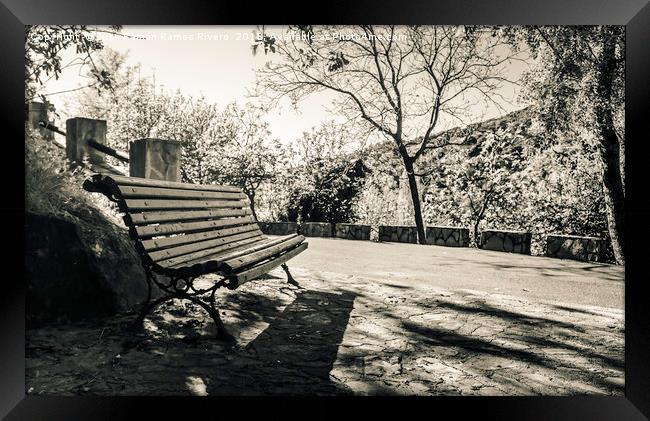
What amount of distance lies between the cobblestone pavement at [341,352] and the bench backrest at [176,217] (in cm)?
59

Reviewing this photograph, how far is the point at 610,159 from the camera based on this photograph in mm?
6160

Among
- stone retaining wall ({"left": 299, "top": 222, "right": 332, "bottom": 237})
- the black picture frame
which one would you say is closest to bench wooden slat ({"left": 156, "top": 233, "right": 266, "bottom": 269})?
the black picture frame

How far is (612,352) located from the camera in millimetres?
3082

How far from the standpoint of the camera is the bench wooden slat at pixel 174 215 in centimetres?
289

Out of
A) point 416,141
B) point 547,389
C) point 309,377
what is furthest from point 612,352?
point 416,141

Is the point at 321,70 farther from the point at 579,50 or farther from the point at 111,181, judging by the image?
the point at 111,181

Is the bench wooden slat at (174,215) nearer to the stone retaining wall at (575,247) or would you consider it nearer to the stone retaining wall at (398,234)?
the stone retaining wall at (575,247)

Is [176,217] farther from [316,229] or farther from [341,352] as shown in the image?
[316,229]

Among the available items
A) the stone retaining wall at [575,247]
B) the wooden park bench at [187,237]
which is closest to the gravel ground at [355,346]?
the wooden park bench at [187,237]

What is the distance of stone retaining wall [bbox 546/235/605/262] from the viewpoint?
20.4 feet

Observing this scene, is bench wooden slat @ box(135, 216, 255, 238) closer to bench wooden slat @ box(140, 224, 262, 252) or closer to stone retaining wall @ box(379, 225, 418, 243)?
bench wooden slat @ box(140, 224, 262, 252)

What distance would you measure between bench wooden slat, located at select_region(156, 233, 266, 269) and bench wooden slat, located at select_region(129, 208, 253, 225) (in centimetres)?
28

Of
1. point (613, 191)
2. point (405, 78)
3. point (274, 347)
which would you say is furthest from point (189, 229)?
point (405, 78)
